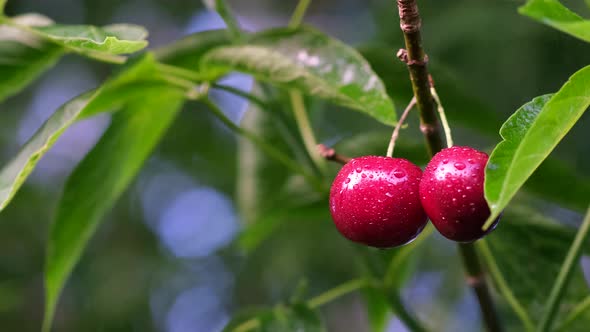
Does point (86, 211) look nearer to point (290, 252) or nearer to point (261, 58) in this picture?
point (261, 58)

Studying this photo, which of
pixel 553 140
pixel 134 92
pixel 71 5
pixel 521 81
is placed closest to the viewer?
pixel 553 140

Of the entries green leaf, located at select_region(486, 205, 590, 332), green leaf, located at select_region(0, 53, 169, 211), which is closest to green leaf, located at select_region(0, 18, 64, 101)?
green leaf, located at select_region(0, 53, 169, 211)

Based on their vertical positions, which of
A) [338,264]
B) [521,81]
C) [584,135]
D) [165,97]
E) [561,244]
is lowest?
[338,264]

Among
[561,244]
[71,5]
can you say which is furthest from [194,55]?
[71,5]

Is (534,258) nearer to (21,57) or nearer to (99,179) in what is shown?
(99,179)

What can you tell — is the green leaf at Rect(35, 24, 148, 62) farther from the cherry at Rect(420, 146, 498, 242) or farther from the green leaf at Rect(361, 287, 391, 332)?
the green leaf at Rect(361, 287, 391, 332)

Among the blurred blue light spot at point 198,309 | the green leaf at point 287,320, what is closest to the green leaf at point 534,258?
the green leaf at point 287,320

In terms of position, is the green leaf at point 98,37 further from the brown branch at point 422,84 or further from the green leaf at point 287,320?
the green leaf at point 287,320
